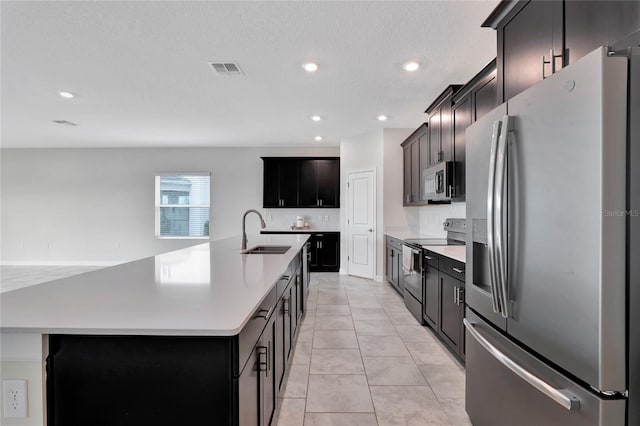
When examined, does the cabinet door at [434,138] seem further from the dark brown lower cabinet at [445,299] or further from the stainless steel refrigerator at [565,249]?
the stainless steel refrigerator at [565,249]

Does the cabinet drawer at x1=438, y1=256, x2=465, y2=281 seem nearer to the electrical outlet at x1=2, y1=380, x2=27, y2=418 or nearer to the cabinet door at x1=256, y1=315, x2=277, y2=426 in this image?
the cabinet door at x1=256, y1=315, x2=277, y2=426

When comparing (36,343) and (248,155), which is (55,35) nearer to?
(36,343)

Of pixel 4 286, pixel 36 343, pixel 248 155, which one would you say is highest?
pixel 248 155

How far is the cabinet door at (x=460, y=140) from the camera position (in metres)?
3.11

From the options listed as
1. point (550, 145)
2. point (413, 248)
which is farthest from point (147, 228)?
point (550, 145)

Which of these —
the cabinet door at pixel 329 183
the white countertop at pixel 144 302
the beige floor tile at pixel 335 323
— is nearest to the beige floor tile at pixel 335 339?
the beige floor tile at pixel 335 323

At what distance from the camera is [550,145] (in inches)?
41.9

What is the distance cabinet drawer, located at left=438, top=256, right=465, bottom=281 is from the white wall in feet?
16.0

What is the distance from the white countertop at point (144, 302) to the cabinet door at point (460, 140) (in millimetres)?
2207

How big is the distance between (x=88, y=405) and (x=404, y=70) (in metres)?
3.41

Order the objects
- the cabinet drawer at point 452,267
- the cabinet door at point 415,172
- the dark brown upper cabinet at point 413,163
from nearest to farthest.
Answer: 1. the cabinet drawer at point 452,267
2. the dark brown upper cabinet at point 413,163
3. the cabinet door at point 415,172

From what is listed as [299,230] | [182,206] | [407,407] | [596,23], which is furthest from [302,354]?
[182,206]

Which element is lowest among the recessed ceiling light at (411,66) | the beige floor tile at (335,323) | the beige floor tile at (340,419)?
the beige floor tile at (340,419)

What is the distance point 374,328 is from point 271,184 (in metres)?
4.25
